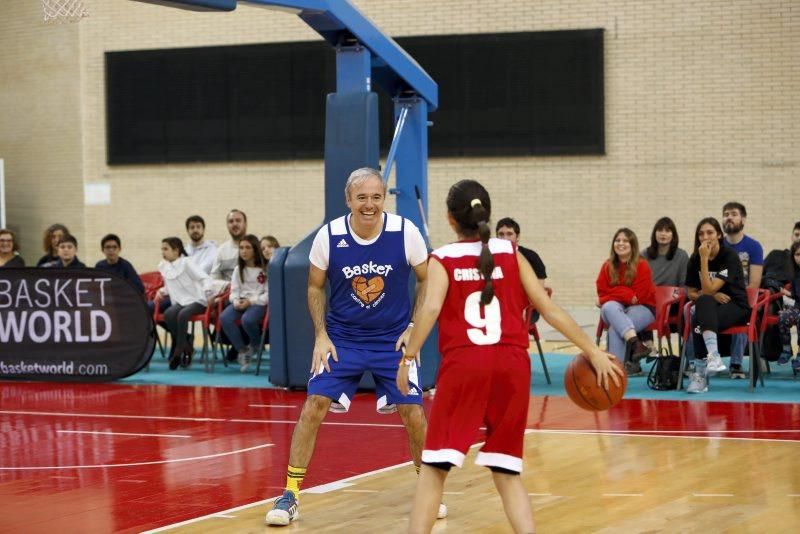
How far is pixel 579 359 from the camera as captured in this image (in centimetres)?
534

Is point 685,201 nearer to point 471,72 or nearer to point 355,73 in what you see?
point 471,72

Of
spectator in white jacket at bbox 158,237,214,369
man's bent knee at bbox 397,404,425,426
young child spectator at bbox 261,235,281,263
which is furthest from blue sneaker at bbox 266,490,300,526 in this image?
young child spectator at bbox 261,235,281,263

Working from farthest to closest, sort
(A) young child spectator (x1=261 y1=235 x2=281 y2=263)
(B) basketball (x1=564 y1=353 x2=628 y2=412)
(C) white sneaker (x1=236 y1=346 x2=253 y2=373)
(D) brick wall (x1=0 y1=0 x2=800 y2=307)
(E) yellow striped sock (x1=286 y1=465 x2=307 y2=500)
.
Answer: (D) brick wall (x1=0 y1=0 x2=800 y2=307) → (A) young child spectator (x1=261 y1=235 x2=281 y2=263) → (C) white sneaker (x1=236 y1=346 x2=253 y2=373) → (E) yellow striped sock (x1=286 y1=465 x2=307 y2=500) → (B) basketball (x1=564 y1=353 x2=628 y2=412)

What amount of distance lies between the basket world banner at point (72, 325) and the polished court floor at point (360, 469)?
1.26 meters

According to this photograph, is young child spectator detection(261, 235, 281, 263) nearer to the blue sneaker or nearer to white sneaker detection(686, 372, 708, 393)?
white sneaker detection(686, 372, 708, 393)

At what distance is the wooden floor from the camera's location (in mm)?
6016

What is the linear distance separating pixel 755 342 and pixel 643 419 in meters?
2.07

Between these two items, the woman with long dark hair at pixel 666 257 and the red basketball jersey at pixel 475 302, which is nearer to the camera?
the red basketball jersey at pixel 475 302

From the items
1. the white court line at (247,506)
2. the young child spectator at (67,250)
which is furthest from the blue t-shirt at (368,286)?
the young child spectator at (67,250)

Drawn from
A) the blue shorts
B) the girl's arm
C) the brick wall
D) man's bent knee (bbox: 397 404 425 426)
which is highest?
the brick wall

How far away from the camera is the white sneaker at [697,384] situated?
429 inches

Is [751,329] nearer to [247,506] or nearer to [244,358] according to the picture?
[244,358]

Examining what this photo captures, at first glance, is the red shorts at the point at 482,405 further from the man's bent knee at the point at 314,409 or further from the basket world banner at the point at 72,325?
the basket world banner at the point at 72,325

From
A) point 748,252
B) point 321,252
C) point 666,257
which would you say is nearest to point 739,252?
point 748,252
